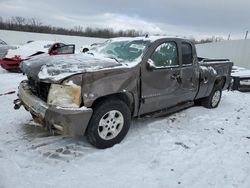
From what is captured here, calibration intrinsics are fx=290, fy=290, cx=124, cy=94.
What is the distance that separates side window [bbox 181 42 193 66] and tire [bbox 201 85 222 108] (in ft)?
4.83

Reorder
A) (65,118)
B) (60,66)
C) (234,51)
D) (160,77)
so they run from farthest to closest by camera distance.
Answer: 1. (234,51)
2. (160,77)
3. (60,66)
4. (65,118)

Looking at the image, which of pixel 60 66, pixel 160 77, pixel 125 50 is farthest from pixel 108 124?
pixel 125 50

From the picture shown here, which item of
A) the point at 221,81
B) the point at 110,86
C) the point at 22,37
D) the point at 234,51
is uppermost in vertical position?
the point at 234,51

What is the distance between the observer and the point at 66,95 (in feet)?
12.6

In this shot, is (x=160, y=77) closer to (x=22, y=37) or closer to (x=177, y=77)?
(x=177, y=77)

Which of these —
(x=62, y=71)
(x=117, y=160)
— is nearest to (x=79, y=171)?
(x=117, y=160)

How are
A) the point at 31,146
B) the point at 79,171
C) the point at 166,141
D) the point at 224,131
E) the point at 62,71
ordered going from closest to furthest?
the point at 79,171
the point at 62,71
the point at 31,146
the point at 166,141
the point at 224,131

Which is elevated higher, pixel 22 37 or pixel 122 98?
pixel 122 98

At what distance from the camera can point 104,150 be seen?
427 centimetres

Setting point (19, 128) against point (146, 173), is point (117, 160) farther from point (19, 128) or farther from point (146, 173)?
point (19, 128)

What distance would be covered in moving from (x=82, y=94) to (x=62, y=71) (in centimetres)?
43

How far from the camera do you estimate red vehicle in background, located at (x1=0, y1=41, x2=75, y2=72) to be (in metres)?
11.7

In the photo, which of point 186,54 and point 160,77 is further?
point 186,54

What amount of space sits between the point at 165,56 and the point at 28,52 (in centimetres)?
875
